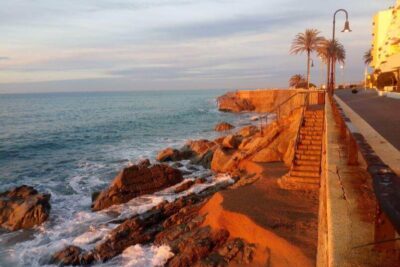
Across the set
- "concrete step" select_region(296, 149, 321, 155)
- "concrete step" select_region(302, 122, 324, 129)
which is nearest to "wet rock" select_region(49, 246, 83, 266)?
"concrete step" select_region(296, 149, 321, 155)

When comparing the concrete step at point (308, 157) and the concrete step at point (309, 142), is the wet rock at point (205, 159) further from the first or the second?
the concrete step at point (308, 157)

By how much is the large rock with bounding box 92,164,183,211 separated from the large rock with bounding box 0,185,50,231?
7.57 ft

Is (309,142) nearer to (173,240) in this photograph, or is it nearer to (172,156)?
(173,240)

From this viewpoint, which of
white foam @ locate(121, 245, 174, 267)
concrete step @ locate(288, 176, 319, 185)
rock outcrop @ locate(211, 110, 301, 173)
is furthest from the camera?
rock outcrop @ locate(211, 110, 301, 173)

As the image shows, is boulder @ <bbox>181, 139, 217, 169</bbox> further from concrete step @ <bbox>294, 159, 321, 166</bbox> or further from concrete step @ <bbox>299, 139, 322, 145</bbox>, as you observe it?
concrete step @ <bbox>294, 159, 321, 166</bbox>

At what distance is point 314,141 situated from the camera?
1722 centimetres

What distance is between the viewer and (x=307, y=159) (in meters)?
16.1

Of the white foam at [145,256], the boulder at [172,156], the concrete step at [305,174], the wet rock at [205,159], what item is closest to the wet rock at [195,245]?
the white foam at [145,256]

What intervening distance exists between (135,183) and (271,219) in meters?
8.69

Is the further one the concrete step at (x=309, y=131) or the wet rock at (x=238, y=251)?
the concrete step at (x=309, y=131)

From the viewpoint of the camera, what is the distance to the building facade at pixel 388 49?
35.5 m

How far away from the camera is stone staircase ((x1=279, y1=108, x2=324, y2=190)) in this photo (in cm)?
1491

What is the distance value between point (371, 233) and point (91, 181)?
21.3m

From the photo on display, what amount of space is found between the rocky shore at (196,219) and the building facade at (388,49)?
60.2 ft
